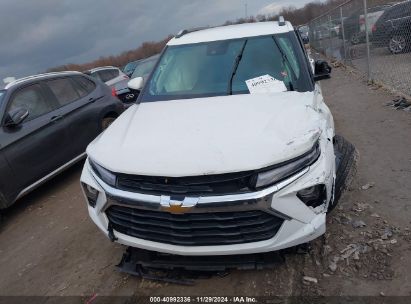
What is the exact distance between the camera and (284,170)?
2.78 metres

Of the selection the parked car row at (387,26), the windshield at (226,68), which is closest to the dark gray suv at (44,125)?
the windshield at (226,68)

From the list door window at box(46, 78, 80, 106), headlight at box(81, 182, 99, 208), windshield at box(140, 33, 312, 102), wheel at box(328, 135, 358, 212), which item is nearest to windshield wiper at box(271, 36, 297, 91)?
windshield at box(140, 33, 312, 102)

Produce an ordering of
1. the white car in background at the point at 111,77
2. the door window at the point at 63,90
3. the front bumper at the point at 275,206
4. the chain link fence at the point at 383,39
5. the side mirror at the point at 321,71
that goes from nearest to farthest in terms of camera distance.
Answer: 1. the front bumper at the point at 275,206
2. the side mirror at the point at 321,71
3. the door window at the point at 63,90
4. the chain link fence at the point at 383,39
5. the white car in background at the point at 111,77

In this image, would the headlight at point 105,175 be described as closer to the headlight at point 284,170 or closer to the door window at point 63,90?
the headlight at point 284,170

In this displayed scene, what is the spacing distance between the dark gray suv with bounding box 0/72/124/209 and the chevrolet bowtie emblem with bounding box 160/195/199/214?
342 centimetres

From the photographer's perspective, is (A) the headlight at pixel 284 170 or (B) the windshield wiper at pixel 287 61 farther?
(B) the windshield wiper at pixel 287 61

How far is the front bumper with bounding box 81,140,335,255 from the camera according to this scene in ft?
8.89

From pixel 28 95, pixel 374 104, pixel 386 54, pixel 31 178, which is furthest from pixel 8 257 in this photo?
pixel 386 54

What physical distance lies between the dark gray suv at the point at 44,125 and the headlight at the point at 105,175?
2707mm

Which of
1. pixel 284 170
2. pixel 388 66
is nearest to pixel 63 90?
pixel 284 170

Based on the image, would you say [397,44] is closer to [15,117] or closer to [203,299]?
[15,117]

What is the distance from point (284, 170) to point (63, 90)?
205 inches

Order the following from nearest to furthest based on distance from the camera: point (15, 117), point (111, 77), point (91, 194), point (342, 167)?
1. point (91, 194)
2. point (342, 167)
3. point (15, 117)
4. point (111, 77)

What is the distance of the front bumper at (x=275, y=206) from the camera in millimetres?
2711
